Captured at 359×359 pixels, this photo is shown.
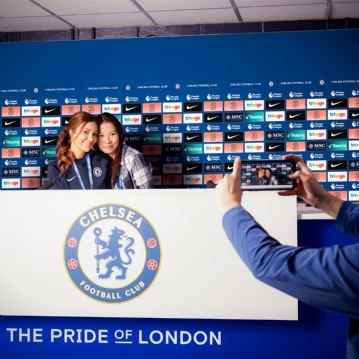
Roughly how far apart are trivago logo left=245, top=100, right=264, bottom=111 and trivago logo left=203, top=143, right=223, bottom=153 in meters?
0.47

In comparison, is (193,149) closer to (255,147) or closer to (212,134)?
(212,134)

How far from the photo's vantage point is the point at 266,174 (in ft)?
5.69

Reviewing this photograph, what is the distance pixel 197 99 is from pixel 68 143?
1567 mm

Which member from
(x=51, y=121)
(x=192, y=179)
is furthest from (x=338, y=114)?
(x=51, y=121)

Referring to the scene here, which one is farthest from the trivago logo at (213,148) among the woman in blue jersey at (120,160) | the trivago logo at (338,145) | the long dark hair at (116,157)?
the long dark hair at (116,157)

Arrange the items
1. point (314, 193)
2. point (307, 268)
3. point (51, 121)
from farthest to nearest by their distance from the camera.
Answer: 1. point (51, 121)
2. point (314, 193)
3. point (307, 268)

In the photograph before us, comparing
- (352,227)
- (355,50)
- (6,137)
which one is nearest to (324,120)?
(355,50)

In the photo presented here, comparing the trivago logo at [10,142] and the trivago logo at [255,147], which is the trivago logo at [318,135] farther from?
the trivago logo at [10,142]

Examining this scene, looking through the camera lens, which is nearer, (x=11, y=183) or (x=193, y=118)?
(x=193, y=118)

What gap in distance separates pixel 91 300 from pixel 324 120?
12.8 ft

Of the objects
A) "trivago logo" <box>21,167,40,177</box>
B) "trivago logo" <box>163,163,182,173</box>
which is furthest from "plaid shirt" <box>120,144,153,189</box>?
"trivago logo" <box>21,167,40,177</box>

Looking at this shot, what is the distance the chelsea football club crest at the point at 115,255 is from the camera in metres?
2.20

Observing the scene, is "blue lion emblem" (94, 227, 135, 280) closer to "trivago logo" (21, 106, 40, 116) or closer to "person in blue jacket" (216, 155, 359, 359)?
"person in blue jacket" (216, 155, 359, 359)

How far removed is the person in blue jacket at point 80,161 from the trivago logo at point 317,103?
87.2 inches
